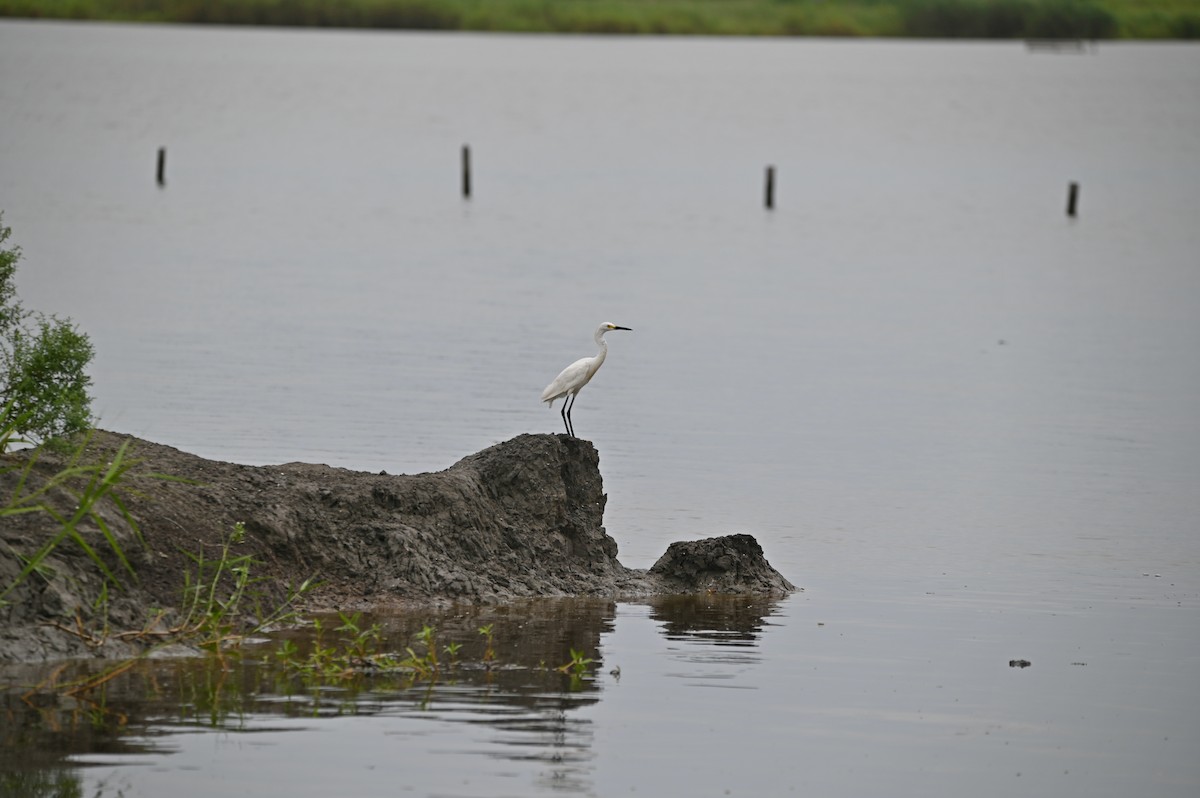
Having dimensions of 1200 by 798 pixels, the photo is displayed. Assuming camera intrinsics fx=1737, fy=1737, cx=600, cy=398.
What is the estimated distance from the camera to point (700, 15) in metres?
137

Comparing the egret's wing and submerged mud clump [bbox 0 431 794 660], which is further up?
the egret's wing

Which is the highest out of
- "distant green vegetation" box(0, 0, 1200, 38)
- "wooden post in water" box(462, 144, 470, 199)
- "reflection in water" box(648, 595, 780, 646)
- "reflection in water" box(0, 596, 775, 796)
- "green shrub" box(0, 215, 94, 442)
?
"distant green vegetation" box(0, 0, 1200, 38)

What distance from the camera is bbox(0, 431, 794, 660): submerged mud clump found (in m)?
11.6

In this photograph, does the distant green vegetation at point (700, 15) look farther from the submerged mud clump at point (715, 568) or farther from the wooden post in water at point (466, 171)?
the submerged mud clump at point (715, 568)

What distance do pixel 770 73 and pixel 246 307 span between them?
11224 cm

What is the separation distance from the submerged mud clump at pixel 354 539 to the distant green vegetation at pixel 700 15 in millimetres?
114146

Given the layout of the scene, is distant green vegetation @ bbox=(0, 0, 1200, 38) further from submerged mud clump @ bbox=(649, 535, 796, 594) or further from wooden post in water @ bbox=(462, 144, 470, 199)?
submerged mud clump @ bbox=(649, 535, 796, 594)

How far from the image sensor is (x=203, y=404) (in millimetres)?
23547

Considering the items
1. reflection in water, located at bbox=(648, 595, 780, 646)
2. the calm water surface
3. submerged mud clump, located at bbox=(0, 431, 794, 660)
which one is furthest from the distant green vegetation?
reflection in water, located at bbox=(648, 595, 780, 646)

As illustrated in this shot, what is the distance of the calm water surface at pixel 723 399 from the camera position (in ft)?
35.3

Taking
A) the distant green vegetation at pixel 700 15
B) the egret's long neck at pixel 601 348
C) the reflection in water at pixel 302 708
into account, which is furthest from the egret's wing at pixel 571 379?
the distant green vegetation at pixel 700 15

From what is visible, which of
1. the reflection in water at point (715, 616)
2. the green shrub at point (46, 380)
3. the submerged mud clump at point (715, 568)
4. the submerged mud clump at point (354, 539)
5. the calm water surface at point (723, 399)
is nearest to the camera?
the calm water surface at point (723, 399)

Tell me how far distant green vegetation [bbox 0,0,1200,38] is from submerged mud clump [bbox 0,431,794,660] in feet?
374

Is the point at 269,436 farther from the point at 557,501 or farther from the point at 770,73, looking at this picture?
the point at 770,73
